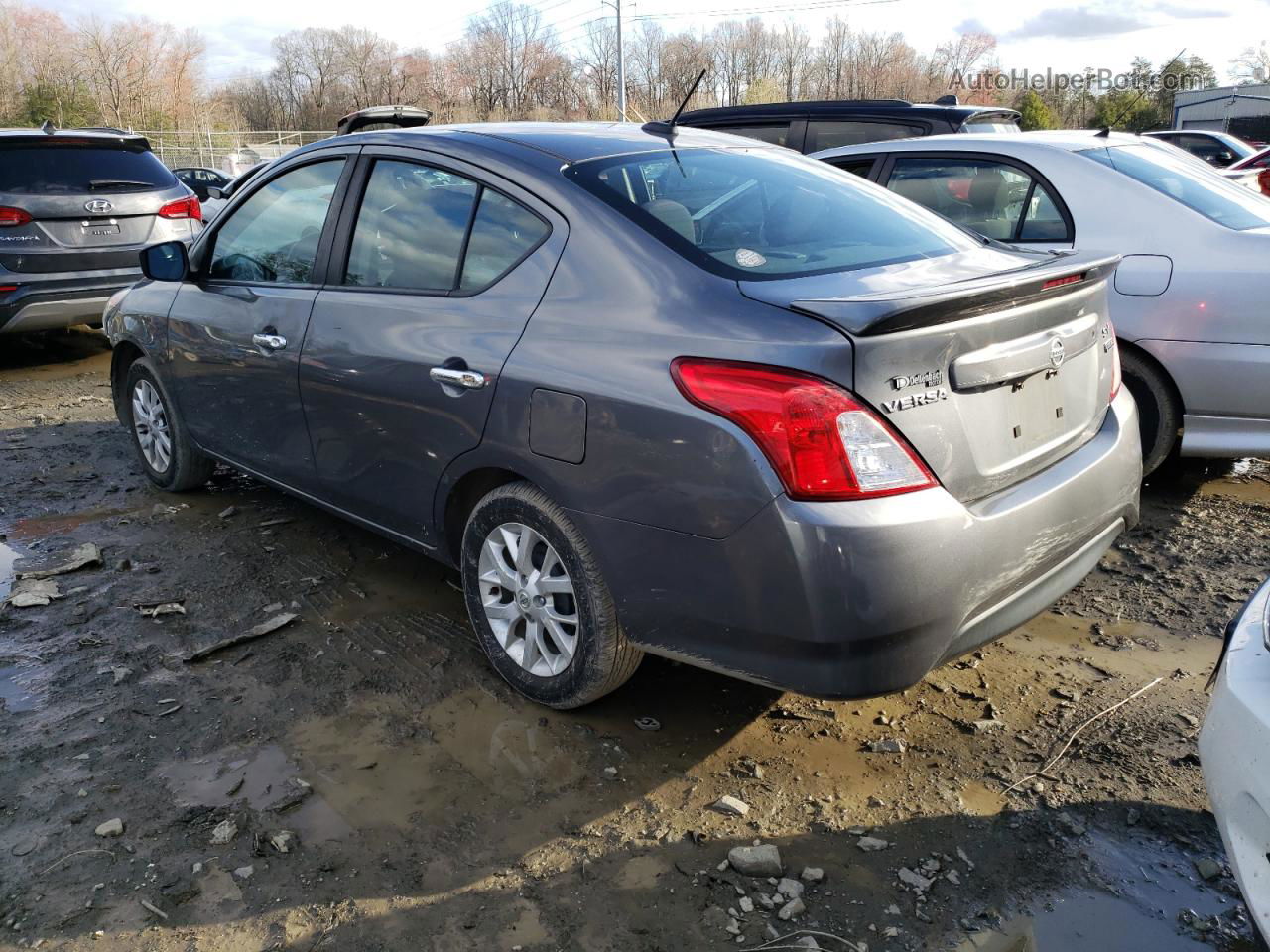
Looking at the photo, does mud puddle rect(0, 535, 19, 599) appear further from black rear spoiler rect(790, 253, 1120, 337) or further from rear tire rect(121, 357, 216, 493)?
black rear spoiler rect(790, 253, 1120, 337)

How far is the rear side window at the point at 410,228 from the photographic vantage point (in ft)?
10.4

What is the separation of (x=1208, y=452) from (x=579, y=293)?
3157 mm

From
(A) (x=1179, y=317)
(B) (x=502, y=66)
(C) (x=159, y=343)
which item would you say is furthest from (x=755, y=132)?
(B) (x=502, y=66)

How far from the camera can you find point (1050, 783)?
8.88 ft

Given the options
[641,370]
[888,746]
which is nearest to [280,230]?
[641,370]

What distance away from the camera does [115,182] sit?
26.0 feet

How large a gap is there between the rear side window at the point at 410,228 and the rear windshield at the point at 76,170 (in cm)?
537

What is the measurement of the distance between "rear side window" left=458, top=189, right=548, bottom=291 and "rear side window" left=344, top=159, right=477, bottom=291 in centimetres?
6

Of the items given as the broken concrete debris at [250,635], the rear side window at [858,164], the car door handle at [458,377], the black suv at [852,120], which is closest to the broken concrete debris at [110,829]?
the broken concrete debris at [250,635]

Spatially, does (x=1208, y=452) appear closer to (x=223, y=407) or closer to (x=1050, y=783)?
(x=1050, y=783)

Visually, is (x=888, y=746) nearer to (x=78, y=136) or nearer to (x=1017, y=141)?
(x=1017, y=141)

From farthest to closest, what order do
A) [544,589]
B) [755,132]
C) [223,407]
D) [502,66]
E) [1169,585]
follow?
[502,66]
[755,132]
[223,407]
[1169,585]
[544,589]

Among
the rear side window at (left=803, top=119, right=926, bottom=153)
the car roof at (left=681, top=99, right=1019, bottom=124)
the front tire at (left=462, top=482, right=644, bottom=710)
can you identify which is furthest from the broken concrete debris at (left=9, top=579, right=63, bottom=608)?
the car roof at (left=681, top=99, right=1019, bottom=124)

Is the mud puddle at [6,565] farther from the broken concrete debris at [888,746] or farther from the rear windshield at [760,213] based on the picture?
the broken concrete debris at [888,746]
